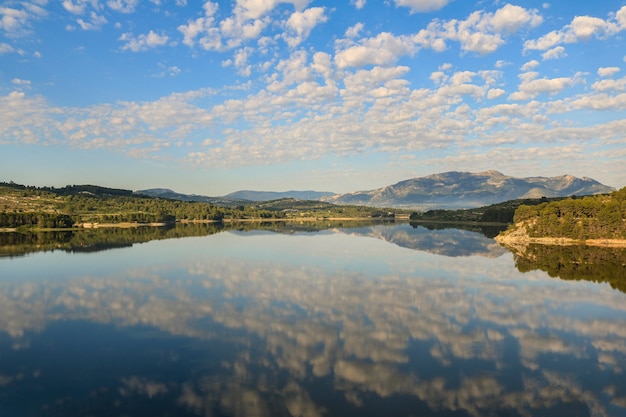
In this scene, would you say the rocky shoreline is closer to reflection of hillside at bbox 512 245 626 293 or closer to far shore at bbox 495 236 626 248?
far shore at bbox 495 236 626 248

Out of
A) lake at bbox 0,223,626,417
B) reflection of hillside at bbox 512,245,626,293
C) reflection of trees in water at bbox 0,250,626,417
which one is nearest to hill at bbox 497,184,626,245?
reflection of hillside at bbox 512,245,626,293

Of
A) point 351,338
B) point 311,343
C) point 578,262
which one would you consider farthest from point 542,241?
point 311,343

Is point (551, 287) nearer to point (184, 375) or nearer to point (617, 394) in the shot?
point (617, 394)

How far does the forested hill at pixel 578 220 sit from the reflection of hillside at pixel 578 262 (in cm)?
870

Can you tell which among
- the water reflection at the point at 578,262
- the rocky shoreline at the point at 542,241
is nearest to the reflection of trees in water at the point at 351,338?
the water reflection at the point at 578,262

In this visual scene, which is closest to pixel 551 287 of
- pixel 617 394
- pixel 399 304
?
pixel 399 304

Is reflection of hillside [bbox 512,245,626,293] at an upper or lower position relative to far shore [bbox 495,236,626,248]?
lower

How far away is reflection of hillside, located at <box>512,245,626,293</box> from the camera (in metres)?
57.2

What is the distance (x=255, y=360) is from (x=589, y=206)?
105 meters

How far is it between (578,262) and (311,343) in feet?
203

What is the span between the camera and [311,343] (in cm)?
2875

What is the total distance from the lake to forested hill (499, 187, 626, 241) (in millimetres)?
46219

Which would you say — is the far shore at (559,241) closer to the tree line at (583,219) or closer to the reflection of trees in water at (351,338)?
the tree line at (583,219)

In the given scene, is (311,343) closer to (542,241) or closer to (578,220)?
(542,241)
